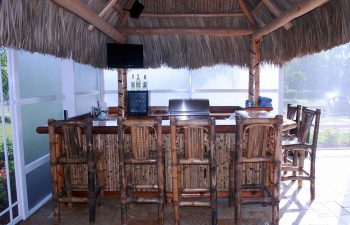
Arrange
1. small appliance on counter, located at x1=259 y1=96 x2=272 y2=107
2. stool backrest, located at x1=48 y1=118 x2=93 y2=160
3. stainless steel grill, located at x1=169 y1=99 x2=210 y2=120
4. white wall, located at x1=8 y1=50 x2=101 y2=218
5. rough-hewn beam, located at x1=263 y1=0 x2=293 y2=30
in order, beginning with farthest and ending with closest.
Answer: small appliance on counter, located at x1=259 y1=96 x2=272 y2=107
stainless steel grill, located at x1=169 y1=99 x2=210 y2=120
rough-hewn beam, located at x1=263 y1=0 x2=293 y2=30
white wall, located at x1=8 y1=50 x2=101 y2=218
stool backrest, located at x1=48 y1=118 x2=93 y2=160

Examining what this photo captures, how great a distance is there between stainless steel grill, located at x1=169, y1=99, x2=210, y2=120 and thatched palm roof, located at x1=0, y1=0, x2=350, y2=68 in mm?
1158

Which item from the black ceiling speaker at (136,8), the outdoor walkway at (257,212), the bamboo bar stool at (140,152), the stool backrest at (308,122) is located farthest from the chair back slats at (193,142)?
the black ceiling speaker at (136,8)

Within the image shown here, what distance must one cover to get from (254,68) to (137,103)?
6.94 ft

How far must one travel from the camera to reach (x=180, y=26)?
4.82 meters

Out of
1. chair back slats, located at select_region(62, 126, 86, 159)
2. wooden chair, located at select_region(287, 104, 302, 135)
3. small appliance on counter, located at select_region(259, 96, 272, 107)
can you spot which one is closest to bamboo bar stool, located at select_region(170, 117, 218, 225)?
chair back slats, located at select_region(62, 126, 86, 159)

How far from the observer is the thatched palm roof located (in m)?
2.44

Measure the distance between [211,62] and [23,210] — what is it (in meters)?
3.79

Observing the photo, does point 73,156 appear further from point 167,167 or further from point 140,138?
point 167,167

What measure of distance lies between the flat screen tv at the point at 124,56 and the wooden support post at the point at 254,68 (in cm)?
192

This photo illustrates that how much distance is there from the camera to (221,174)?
3.34 m

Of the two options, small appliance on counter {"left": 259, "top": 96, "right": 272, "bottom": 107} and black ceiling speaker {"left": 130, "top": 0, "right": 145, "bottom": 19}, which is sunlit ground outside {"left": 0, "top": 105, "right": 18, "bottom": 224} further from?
small appliance on counter {"left": 259, "top": 96, "right": 272, "bottom": 107}

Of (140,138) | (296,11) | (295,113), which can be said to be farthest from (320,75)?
(140,138)

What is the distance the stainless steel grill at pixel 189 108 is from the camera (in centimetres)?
431

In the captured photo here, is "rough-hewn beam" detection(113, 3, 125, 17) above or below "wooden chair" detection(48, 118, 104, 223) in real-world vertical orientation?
above
